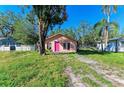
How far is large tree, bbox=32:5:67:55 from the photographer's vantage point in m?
10.4

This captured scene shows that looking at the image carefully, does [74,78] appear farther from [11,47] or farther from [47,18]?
[11,47]

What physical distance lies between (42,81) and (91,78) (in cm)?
132

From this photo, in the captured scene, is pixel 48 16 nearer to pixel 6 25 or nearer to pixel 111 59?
pixel 111 59

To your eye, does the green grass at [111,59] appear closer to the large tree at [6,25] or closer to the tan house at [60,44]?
the tan house at [60,44]

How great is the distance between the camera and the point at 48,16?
427 inches

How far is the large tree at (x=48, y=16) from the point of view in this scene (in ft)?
34.2

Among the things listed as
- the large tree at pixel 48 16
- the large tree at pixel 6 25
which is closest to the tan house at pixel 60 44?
the large tree at pixel 48 16

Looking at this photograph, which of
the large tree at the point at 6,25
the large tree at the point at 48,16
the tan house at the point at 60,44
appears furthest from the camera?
the large tree at the point at 6,25

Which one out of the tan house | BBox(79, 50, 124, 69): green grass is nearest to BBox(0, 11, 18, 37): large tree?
the tan house

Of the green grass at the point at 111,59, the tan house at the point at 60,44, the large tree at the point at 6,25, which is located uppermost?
the large tree at the point at 6,25

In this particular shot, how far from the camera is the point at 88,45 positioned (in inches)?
1017

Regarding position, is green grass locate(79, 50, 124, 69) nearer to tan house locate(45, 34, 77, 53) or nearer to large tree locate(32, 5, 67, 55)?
large tree locate(32, 5, 67, 55)

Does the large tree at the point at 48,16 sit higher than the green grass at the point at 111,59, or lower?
higher
